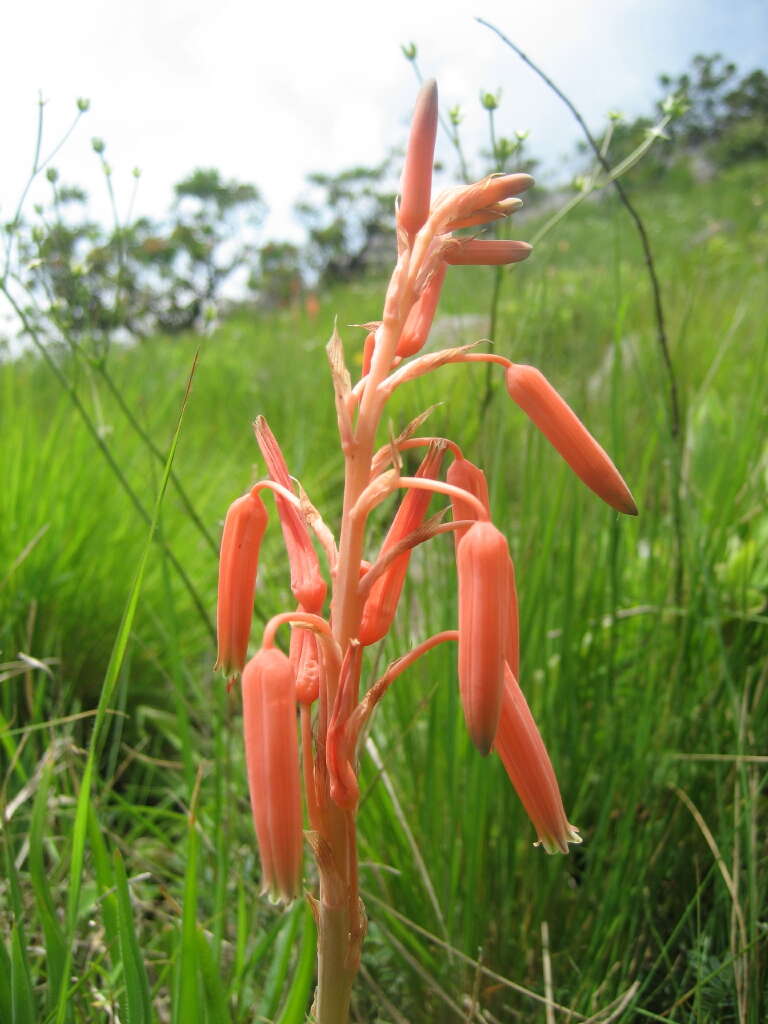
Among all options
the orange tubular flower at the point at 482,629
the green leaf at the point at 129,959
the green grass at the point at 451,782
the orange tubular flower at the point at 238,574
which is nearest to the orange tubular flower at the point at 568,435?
the orange tubular flower at the point at 482,629

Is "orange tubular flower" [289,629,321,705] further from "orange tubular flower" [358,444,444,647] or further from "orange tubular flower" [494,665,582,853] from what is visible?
"orange tubular flower" [494,665,582,853]

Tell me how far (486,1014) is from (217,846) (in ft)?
1.50

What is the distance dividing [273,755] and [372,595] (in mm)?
179

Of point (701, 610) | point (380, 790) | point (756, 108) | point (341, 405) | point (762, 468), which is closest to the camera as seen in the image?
point (341, 405)

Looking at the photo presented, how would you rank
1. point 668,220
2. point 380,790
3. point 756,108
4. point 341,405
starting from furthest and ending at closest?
point 756,108
point 668,220
point 380,790
point 341,405

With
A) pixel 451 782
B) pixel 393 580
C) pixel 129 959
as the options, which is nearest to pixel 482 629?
pixel 393 580

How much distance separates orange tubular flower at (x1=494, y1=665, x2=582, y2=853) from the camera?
718 mm

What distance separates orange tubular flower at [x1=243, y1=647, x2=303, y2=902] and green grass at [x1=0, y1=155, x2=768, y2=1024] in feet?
0.68

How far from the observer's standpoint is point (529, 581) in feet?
5.59

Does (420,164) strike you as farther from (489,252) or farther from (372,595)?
(372,595)

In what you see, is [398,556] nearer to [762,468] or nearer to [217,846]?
[217,846]

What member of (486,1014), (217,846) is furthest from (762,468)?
(217,846)

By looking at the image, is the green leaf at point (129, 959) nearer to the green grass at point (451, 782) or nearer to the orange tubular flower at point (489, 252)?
the green grass at point (451, 782)

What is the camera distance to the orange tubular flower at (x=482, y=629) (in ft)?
2.09
